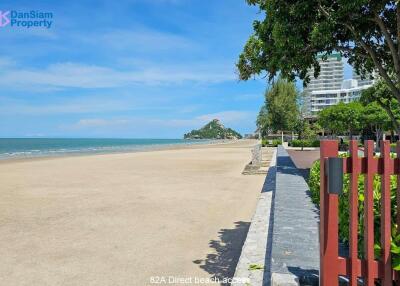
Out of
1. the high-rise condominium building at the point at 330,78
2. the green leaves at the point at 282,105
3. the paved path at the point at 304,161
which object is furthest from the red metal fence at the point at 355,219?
the high-rise condominium building at the point at 330,78

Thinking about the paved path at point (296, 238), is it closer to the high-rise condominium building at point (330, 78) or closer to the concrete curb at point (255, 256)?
the concrete curb at point (255, 256)

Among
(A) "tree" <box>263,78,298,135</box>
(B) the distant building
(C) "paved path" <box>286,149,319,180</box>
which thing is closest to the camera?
(C) "paved path" <box>286,149,319,180</box>

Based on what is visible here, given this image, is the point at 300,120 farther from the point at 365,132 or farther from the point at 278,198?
the point at 278,198

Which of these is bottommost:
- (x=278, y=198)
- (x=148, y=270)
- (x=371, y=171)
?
(x=148, y=270)

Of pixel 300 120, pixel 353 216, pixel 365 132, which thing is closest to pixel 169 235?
pixel 353 216

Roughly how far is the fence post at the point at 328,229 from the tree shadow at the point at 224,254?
235cm

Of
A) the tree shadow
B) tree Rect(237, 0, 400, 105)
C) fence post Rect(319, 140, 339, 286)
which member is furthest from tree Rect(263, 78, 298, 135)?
fence post Rect(319, 140, 339, 286)

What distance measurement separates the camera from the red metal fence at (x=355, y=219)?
2.41m

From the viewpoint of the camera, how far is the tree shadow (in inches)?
193

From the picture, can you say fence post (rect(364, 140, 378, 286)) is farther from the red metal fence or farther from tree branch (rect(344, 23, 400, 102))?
tree branch (rect(344, 23, 400, 102))

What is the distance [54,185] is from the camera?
1436 centimetres

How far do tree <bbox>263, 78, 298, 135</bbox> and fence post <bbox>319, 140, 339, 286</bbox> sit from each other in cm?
5307

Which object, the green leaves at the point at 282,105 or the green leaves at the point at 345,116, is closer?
the green leaves at the point at 345,116

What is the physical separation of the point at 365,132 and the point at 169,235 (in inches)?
2640
